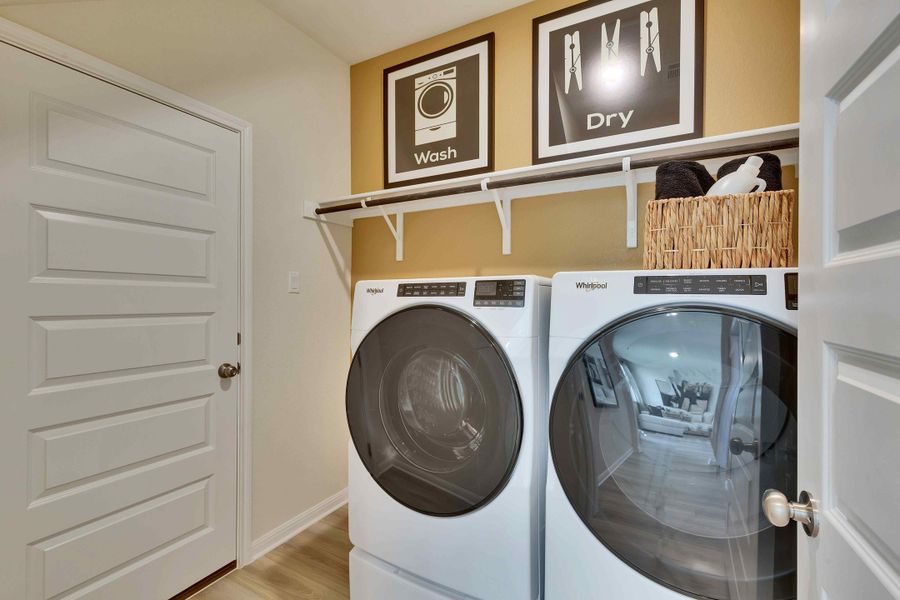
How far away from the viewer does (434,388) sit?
1291 mm

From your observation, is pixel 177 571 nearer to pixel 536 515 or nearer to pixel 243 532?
pixel 243 532

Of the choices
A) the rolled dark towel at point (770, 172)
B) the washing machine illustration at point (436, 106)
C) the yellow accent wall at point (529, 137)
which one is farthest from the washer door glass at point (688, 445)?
the washing machine illustration at point (436, 106)

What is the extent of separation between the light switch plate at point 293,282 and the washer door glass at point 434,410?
2.63 feet

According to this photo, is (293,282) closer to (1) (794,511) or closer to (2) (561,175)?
(2) (561,175)

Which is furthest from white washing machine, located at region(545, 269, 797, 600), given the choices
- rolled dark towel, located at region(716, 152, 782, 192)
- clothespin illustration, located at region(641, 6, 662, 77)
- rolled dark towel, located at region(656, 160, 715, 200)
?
clothespin illustration, located at region(641, 6, 662, 77)

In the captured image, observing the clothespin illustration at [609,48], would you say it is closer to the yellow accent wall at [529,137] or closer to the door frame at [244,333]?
the yellow accent wall at [529,137]

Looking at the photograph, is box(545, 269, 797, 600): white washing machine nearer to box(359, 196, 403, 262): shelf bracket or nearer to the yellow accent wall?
the yellow accent wall

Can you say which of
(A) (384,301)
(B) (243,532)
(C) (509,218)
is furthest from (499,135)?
(B) (243,532)

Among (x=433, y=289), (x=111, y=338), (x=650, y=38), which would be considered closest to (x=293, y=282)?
(x=111, y=338)

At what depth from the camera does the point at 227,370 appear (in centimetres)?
174

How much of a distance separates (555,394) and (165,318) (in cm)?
147

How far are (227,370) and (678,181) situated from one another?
6.07ft

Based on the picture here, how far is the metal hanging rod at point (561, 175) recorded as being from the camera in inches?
51.3

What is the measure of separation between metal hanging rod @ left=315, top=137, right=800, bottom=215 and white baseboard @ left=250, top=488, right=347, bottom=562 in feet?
5.23
